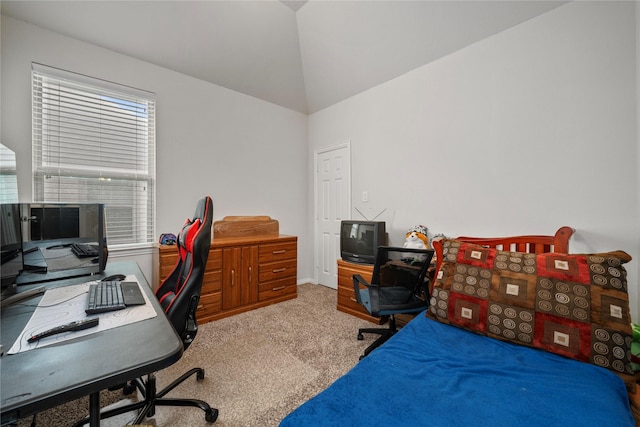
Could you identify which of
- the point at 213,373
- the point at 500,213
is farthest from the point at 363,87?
the point at 213,373

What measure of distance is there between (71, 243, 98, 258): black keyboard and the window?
112 centimetres

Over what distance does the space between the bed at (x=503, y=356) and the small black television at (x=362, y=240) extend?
122 cm

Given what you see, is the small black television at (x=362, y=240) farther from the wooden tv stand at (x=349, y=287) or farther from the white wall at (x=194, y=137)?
the white wall at (x=194, y=137)

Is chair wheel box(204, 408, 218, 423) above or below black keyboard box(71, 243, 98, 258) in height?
below

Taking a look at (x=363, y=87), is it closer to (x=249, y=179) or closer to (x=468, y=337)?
(x=249, y=179)

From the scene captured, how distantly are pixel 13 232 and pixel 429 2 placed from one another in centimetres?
339

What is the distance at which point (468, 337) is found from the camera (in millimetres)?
1366

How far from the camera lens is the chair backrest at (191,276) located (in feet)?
4.36

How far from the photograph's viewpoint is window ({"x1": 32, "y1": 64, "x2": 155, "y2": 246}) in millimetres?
2262

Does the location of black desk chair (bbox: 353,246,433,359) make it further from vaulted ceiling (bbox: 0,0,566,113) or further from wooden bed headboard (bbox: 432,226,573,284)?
vaulted ceiling (bbox: 0,0,566,113)

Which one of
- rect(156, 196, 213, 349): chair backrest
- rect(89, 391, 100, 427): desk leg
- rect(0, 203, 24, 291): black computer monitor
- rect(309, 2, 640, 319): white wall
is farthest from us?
rect(309, 2, 640, 319): white wall

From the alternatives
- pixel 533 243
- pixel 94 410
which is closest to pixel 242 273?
pixel 94 410

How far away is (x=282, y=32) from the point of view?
2.96 meters

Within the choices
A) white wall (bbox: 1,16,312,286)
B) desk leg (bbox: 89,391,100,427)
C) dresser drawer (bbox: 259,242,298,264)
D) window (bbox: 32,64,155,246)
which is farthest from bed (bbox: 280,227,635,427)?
window (bbox: 32,64,155,246)
